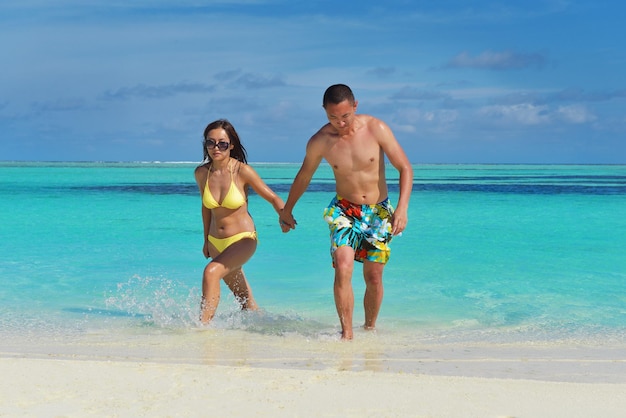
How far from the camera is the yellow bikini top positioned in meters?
5.80

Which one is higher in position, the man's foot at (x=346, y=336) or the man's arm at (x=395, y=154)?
the man's arm at (x=395, y=154)

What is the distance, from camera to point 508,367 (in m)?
4.64

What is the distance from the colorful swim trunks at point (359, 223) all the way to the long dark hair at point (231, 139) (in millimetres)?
949

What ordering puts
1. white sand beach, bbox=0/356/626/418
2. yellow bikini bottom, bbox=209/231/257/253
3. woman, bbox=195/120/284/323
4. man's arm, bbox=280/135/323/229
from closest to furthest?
white sand beach, bbox=0/356/626/418 < man's arm, bbox=280/135/323/229 < woman, bbox=195/120/284/323 < yellow bikini bottom, bbox=209/231/257/253

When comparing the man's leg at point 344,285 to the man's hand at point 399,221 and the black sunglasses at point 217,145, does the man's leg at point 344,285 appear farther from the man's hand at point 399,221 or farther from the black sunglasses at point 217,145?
the black sunglasses at point 217,145

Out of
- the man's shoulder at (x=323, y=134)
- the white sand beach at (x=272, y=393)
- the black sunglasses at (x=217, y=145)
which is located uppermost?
the man's shoulder at (x=323, y=134)

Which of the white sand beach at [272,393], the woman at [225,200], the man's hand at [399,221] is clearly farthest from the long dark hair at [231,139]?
the white sand beach at [272,393]

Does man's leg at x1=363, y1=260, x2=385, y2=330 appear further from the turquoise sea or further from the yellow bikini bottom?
the yellow bikini bottom

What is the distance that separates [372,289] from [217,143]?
1610mm

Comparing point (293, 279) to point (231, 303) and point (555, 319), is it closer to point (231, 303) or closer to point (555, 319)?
point (231, 303)

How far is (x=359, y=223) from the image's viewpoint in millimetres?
5410

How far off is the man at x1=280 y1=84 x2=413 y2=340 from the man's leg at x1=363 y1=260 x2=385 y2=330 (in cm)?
8

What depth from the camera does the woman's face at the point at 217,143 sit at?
19.0 ft

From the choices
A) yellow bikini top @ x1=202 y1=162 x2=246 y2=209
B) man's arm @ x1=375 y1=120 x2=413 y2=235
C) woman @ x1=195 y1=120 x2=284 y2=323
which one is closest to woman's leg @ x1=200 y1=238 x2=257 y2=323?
woman @ x1=195 y1=120 x2=284 y2=323
